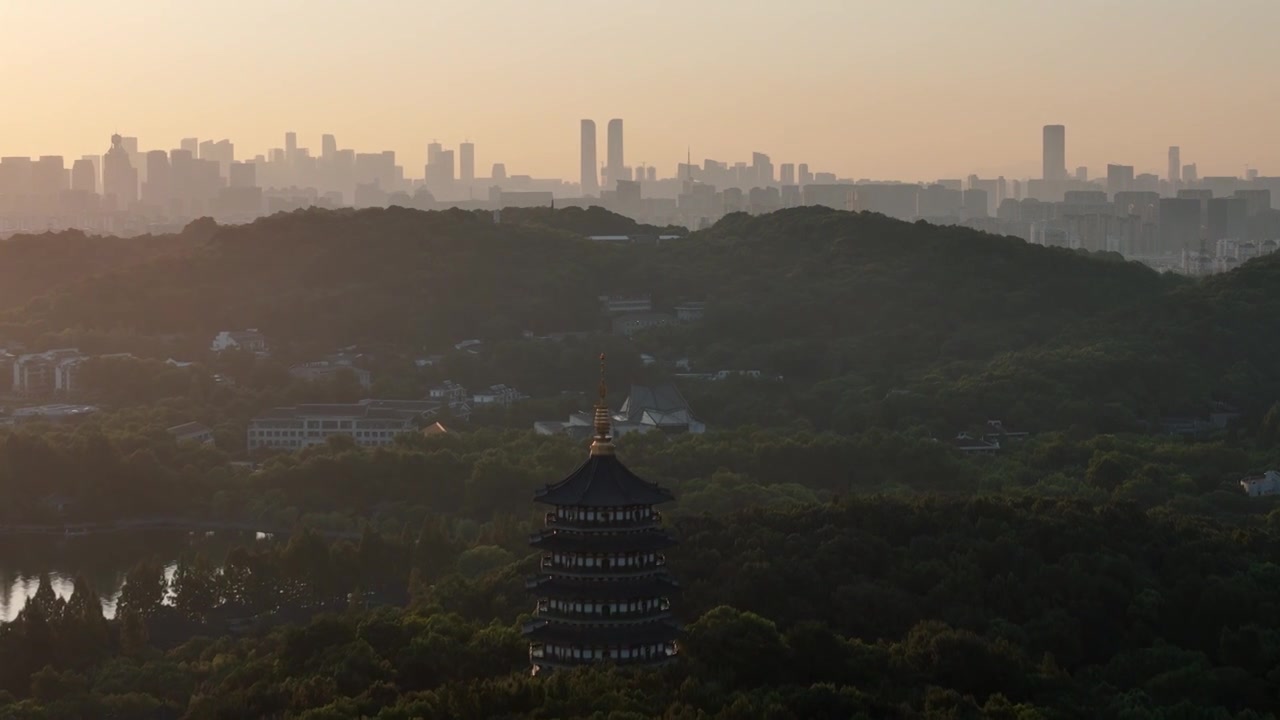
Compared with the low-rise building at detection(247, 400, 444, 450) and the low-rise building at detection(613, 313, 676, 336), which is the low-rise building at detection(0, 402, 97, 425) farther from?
the low-rise building at detection(613, 313, 676, 336)

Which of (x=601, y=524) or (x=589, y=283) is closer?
(x=601, y=524)

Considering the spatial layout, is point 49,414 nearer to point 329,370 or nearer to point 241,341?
point 329,370

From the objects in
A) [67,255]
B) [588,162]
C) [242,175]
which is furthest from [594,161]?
[67,255]

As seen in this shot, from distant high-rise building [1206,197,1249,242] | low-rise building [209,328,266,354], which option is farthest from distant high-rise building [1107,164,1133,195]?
low-rise building [209,328,266,354]

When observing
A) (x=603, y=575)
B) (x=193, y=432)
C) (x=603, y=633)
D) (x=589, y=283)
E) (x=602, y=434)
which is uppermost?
(x=602, y=434)

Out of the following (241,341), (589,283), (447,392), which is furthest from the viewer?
(589,283)

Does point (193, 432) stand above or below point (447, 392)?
below

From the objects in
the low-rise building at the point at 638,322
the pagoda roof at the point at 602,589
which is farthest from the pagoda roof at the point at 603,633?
the low-rise building at the point at 638,322

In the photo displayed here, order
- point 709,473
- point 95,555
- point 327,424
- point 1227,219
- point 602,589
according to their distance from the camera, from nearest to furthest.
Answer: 1. point 602,589
2. point 95,555
3. point 709,473
4. point 327,424
5. point 1227,219
